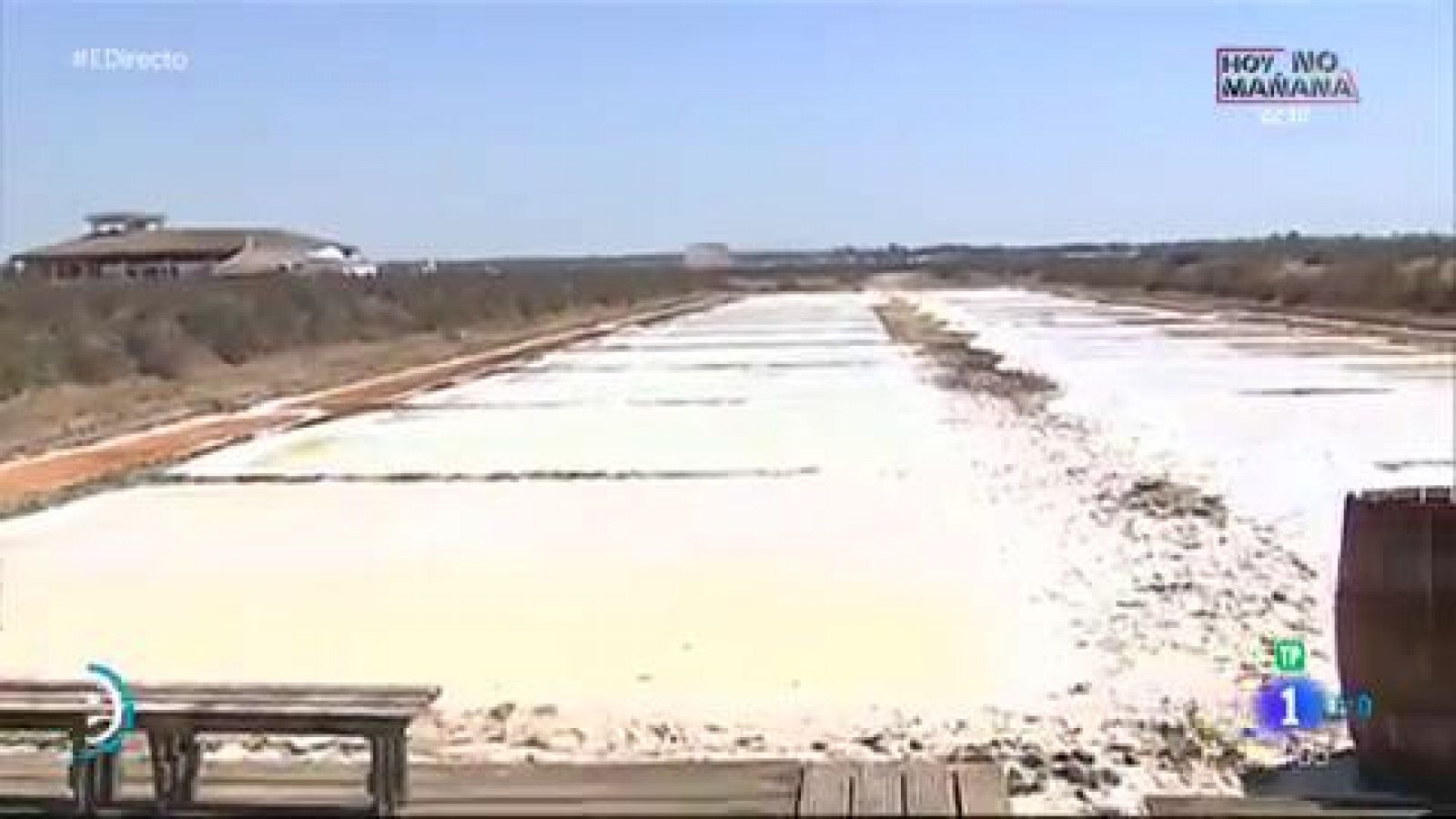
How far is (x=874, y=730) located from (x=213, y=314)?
40980mm

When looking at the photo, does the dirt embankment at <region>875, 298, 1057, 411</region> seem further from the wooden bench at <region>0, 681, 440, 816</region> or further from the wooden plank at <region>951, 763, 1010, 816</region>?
the wooden bench at <region>0, 681, 440, 816</region>

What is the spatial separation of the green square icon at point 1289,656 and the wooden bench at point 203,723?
423cm

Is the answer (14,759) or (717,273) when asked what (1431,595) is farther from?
(717,273)

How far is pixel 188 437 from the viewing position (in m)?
23.8

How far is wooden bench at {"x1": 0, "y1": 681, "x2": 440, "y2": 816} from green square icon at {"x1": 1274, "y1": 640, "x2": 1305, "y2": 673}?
4.23 m

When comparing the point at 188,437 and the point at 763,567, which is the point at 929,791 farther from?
the point at 188,437

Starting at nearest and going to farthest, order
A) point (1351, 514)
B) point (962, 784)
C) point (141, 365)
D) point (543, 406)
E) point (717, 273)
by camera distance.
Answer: point (962, 784), point (1351, 514), point (543, 406), point (141, 365), point (717, 273)

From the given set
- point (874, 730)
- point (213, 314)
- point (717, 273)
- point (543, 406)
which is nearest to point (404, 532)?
point (874, 730)

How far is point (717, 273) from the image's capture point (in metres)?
189

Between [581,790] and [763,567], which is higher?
[581,790]

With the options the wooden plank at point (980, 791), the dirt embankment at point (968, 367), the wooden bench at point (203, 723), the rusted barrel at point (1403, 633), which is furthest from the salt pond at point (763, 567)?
the dirt embankment at point (968, 367)

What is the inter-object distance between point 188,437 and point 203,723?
19.4 m

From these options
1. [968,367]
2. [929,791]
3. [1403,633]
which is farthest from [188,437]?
[1403,633]

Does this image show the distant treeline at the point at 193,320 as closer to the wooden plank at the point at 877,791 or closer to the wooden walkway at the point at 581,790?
the wooden walkway at the point at 581,790
